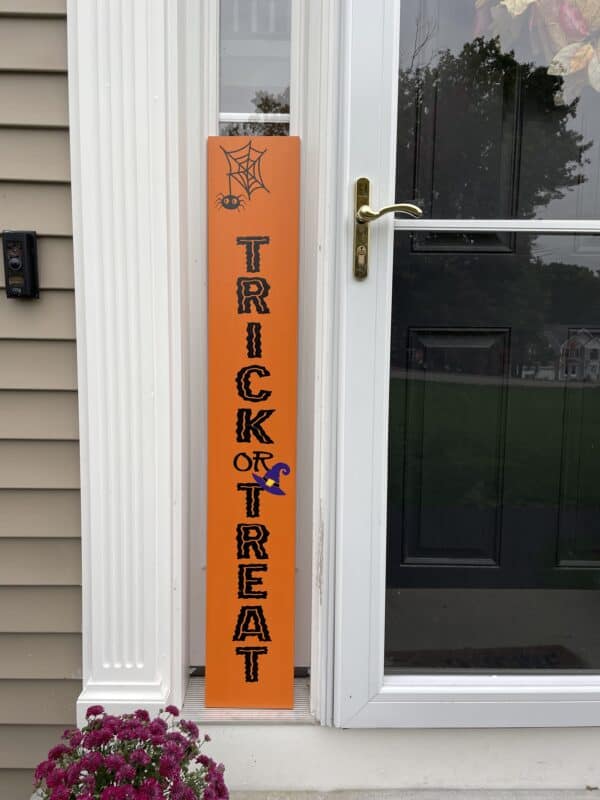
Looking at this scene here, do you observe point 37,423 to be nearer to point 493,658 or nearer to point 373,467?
point 373,467

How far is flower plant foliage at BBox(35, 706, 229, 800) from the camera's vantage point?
1.05 meters

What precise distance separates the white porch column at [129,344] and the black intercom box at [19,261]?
116 mm

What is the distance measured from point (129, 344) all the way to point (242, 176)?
48cm

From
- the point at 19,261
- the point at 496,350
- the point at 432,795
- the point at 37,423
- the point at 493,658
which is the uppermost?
the point at 19,261

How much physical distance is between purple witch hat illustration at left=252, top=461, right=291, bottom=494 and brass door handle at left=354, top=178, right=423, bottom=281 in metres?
0.49

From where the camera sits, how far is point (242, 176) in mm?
1425

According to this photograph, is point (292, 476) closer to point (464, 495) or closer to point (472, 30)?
point (464, 495)

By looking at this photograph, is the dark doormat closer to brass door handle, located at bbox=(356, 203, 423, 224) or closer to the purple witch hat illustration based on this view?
the purple witch hat illustration

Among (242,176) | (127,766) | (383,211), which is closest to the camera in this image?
(127,766)

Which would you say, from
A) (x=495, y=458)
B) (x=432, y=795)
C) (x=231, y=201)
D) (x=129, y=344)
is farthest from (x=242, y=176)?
(x=432, y=795)

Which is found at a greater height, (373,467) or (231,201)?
(231,201)

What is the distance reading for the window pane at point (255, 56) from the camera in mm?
1457

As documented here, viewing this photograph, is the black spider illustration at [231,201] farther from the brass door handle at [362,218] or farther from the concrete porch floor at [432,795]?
the concrete porch floor at [432,795]

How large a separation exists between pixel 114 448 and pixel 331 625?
663 mm
